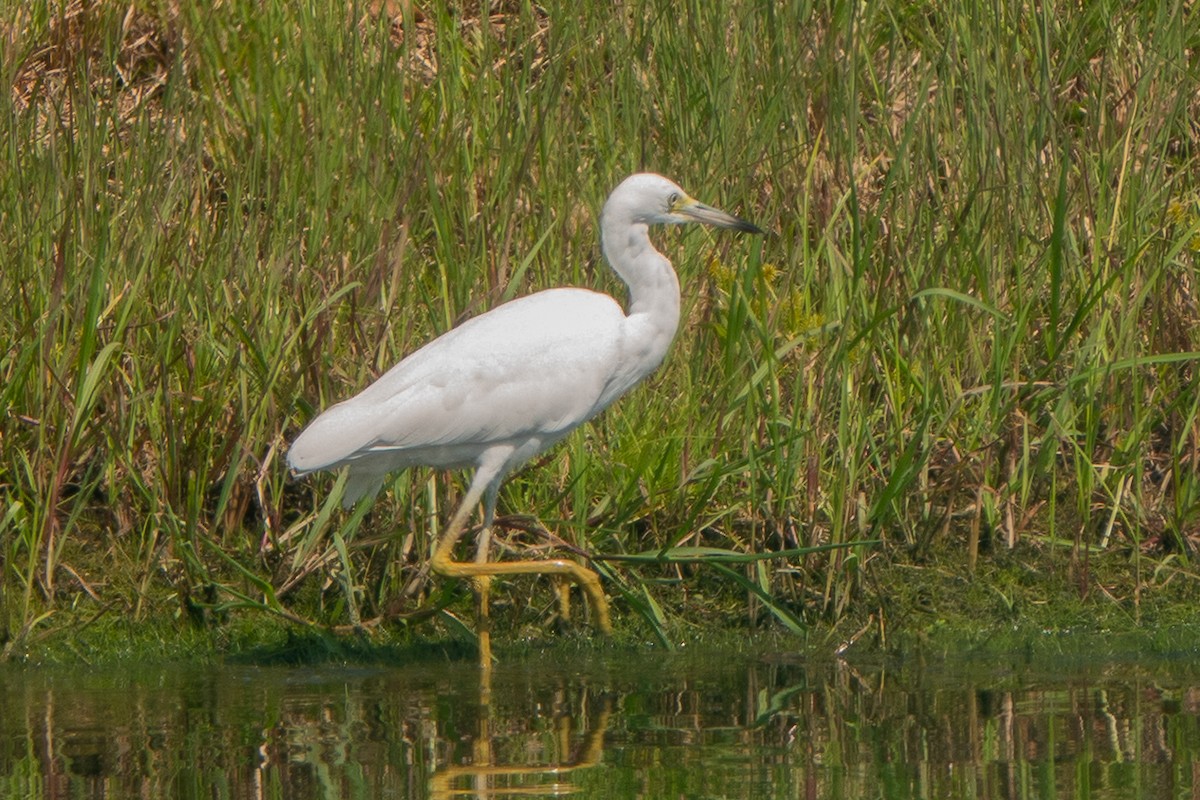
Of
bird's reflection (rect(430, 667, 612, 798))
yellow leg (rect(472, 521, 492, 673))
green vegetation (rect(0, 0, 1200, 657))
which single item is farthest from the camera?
green vegetation (rect(0, 0, 1200, 657))

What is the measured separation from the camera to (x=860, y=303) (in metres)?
4.94

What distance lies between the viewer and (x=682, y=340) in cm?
512

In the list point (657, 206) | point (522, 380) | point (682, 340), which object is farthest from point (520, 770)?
point (682, 340)

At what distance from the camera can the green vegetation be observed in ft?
15.2

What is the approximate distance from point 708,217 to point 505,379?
67cm

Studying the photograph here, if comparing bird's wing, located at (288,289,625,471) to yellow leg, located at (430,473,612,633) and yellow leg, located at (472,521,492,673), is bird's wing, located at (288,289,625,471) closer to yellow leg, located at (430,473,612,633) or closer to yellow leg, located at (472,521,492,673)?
yellow leg, located at (430,473,612,633)


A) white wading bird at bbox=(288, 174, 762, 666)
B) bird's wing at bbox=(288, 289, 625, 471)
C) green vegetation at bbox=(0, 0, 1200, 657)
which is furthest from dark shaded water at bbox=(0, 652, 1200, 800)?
bird's wing at bbox=(288, 289, 625, 471)

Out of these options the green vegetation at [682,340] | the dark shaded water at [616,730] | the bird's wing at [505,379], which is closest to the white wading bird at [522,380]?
the bird's wing at [505,379]

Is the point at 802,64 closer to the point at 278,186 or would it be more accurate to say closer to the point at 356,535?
the point at 278,186

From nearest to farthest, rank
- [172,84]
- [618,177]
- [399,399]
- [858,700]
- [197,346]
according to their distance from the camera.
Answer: [858,700]
[399,399]
[197,346]
[172,84]
[618,177]

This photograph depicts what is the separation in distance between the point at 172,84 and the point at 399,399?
1296 mm

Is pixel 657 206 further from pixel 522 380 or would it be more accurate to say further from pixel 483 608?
pixel 483 608

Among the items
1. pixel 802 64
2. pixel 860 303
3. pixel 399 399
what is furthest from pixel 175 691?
pixel 802 64

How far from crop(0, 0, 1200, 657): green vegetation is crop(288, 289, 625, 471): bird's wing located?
0.25 m
